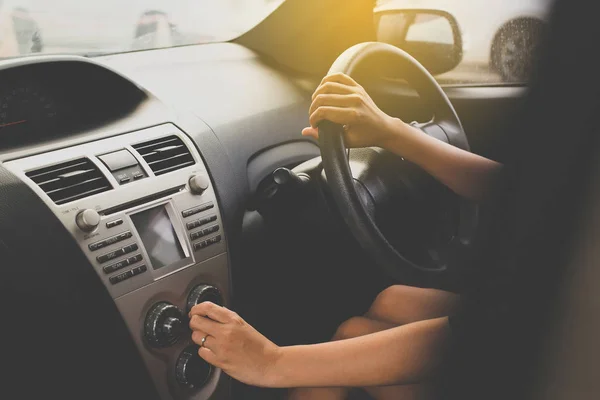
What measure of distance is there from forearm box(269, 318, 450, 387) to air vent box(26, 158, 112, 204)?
474 mm

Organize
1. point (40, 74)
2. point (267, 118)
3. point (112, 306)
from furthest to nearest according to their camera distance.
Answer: point (267, 118) → point (40, 74) → point (112, 306)

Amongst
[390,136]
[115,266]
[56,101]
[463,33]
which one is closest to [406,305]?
[390,136]

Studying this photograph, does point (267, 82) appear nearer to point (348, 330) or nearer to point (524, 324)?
point (348, 330)

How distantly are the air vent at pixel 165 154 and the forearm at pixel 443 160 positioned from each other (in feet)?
1.46

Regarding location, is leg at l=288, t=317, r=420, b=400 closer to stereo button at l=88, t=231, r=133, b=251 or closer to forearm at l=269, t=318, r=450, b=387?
forearm at l=269, t=318, r=450, b=387

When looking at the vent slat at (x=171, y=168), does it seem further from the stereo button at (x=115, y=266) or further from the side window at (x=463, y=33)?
the side window at (x=463, y=33)

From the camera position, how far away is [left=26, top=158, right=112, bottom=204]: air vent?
129 centimetres

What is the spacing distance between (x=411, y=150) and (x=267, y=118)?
0.61 metres

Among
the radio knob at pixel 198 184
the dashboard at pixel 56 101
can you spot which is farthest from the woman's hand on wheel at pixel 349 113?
the dashboard at pixel 56 101

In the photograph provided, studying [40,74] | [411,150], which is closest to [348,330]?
[411,150]

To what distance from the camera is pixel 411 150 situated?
55.4 inches

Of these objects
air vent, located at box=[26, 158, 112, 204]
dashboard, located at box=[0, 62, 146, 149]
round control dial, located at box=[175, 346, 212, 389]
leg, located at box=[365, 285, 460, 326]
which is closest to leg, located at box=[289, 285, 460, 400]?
leg, located at box=[365, 285, 460, 326]

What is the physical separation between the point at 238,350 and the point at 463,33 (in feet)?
4.54

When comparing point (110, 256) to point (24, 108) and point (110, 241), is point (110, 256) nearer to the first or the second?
point (110, 241)
